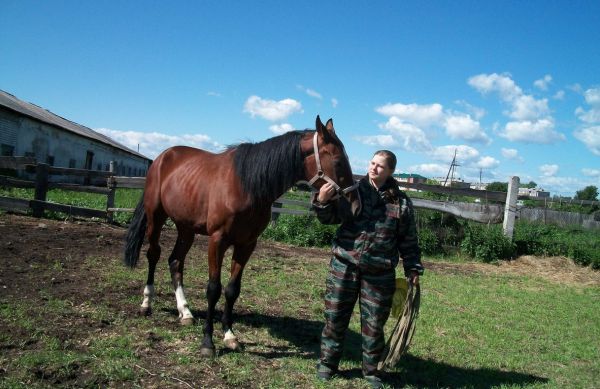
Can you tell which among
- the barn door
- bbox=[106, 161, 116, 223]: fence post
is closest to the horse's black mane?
bbox=[106, 161, 116, 223]: fence post

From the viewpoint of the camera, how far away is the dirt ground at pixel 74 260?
5.03 m

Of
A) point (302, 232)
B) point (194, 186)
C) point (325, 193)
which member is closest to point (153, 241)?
point (194, 186)

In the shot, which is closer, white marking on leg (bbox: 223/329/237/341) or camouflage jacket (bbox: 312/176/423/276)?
camouflage jacket (bbox: 312/176/423/276)

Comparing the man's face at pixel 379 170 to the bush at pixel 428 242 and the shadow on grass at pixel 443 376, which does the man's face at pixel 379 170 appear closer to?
the shadow on grass at pixel 443 376

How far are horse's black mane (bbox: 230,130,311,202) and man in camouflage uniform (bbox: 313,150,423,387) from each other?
0.55 metres

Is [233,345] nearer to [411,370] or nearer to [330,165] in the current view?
[411,370]

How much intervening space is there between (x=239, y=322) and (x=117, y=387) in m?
1.91

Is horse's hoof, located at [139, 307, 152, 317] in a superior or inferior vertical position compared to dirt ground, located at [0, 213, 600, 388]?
inferior

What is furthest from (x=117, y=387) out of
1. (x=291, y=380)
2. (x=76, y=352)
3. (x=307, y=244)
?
(x=307, y=244)

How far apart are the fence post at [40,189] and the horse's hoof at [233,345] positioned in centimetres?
880

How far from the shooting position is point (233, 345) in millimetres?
4035

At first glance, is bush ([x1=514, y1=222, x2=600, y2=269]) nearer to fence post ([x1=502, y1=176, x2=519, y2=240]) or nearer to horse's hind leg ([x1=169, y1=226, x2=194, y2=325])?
fence post ([x1=502, y1=176, x2=519, y2=240])

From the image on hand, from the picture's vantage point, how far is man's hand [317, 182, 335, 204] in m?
3.47

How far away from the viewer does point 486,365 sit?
14.3 ft
